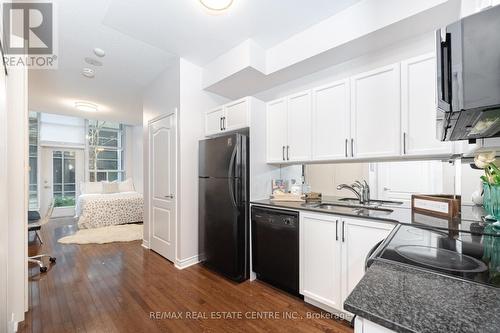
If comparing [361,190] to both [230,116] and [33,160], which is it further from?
[33,160]

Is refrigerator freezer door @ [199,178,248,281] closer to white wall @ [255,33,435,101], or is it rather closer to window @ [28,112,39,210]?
white wall @ [255,33,435,101]

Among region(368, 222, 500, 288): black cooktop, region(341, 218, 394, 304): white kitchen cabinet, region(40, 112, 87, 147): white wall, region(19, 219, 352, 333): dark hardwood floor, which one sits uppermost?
region(40, 112, 87, 147): white wall

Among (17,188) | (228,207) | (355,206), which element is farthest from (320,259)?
(17,188)

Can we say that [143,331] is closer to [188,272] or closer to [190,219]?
[188,272]

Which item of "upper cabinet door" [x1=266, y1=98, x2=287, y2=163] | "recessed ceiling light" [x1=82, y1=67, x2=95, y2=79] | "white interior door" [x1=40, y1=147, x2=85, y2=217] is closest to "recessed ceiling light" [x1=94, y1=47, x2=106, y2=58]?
"recessed ceiling light" [x1=82, y1=67, x2=95, y2=79]

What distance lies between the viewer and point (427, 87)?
164cm

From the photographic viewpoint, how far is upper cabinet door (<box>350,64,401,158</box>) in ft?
5.90

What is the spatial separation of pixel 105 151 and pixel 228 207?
648 centimetres

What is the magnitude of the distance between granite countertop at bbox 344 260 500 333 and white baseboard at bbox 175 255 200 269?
259cm

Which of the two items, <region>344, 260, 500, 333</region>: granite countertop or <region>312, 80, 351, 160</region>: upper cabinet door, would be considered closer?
<region>344, 260, 500, 333</region>: granite countertop

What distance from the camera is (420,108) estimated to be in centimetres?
168

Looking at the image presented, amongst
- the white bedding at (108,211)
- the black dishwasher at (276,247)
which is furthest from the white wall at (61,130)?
the black dishwasher at (276,247)

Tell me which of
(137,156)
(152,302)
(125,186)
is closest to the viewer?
(152,302)

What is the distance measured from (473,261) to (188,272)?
8.66 feet
